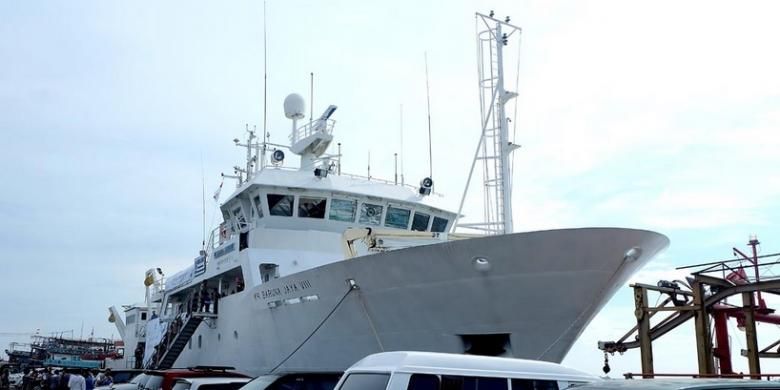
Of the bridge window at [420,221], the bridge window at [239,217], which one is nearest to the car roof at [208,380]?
the bridge window at [420,221]

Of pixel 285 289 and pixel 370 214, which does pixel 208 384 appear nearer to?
pixel 285 289

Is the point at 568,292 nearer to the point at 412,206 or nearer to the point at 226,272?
the point at 412,206

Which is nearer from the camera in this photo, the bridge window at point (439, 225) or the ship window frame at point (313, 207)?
the ship window frame at point (313, 207)

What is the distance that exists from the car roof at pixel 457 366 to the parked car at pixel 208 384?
12.6 ft

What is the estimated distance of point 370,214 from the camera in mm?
19438

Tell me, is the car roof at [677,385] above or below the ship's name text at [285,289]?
below

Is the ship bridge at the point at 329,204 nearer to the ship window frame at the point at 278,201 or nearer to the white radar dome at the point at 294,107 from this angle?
the ship window frame at the point at 278,201

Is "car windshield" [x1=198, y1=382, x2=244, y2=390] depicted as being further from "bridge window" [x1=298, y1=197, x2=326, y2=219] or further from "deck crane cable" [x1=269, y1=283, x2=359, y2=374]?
"bridge window" [x1=298, y1=197, x2=326, y2=219]

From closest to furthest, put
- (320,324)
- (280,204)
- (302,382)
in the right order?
(302,382)
(320,324)
(280,204)

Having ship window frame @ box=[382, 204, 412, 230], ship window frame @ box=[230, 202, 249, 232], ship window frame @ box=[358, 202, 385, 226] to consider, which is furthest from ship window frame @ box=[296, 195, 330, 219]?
ship window frame @ box=[230, 202, 249, 232]

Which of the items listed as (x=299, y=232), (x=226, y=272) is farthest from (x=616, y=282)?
(x=226, y=272)

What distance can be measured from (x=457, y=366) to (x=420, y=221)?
13.2 metres

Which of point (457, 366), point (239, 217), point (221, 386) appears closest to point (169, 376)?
point (221, 386)

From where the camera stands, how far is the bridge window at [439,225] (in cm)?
2023
